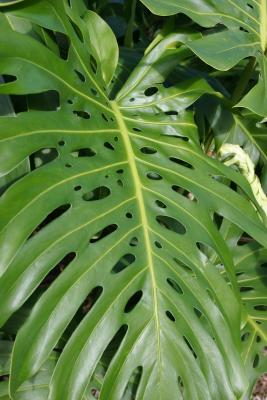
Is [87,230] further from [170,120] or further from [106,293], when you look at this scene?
[170,120]

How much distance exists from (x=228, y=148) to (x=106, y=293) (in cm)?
44

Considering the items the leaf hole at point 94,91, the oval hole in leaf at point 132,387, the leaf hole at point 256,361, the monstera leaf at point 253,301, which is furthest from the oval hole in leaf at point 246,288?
the leaf hole at point 94,91

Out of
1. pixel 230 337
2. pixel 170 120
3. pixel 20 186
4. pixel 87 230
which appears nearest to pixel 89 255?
pixel 87 230

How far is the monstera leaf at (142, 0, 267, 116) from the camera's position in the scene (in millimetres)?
1019

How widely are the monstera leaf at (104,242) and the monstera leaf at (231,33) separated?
158 millimetres

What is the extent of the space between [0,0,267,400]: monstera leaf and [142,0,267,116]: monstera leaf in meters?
0.16

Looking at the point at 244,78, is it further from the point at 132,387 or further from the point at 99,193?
the point at 132,387

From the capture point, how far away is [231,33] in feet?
3.74

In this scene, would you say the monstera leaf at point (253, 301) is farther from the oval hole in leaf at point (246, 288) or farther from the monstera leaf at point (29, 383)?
the monstera leaf at point (29, 383)

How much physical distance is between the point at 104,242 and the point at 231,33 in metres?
0.48

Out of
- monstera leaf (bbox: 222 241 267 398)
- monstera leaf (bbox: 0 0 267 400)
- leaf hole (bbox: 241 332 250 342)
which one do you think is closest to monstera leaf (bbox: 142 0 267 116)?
monstera leaf (bbox: 0 0 267 400)

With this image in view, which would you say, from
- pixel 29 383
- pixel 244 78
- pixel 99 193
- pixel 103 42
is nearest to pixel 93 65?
pixel 103 42

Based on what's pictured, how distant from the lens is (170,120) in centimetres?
118

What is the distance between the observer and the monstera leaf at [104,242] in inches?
34.1
